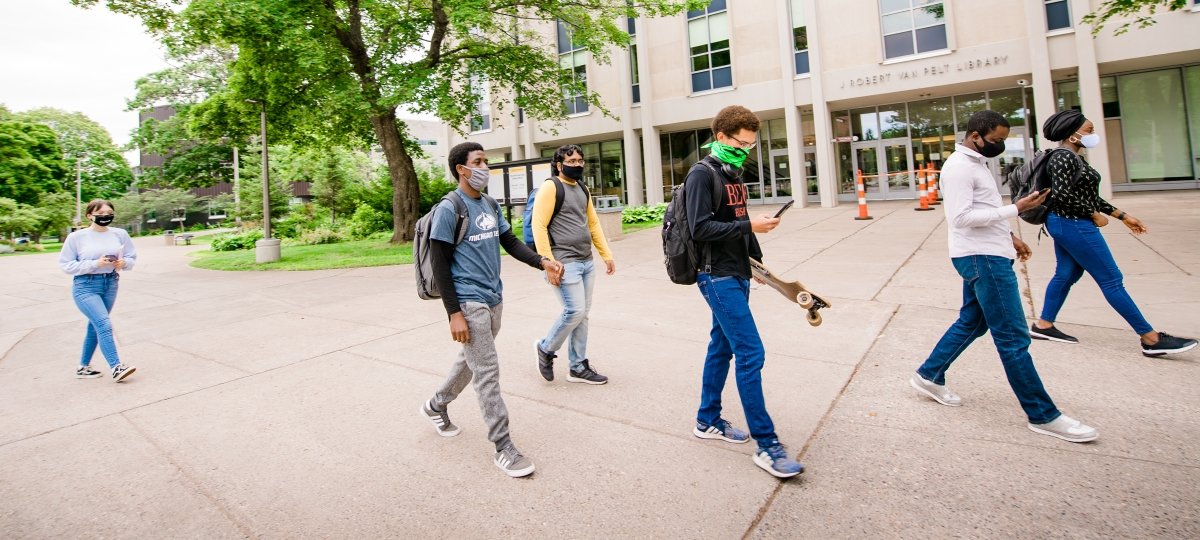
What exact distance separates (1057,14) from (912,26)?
3966mm

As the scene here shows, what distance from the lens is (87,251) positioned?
17.6 ft

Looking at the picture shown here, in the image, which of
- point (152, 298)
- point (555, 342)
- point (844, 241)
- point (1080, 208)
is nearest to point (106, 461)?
point (555, 342)

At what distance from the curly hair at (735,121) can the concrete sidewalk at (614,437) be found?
1.73 m

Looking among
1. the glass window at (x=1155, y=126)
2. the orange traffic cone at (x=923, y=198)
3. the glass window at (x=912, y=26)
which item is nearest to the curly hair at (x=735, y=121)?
the orange traffic cone at (x=923, y=198)

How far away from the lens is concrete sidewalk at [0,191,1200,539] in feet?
8.80

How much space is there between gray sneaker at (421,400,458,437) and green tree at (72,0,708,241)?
11330 millimetres

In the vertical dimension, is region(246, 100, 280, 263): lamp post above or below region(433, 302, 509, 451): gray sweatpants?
above

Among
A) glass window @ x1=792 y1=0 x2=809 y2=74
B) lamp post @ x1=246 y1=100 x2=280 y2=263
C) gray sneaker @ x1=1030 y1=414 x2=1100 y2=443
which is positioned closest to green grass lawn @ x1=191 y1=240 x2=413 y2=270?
lamp post @ x1=246 y1=100 x2=280 y2=263

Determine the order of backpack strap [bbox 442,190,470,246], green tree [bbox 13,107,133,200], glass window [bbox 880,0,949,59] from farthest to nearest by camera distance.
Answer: green tree [bbox 13,107,133,200]
glass window [bbox 880,0,949,59]
backpack strap [bbox 442,190,470,246]

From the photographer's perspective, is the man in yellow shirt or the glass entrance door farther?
the glass entrance door

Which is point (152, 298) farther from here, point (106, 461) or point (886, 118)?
point (886, 118)

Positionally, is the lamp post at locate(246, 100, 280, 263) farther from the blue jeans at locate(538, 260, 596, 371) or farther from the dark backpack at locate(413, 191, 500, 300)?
the dark backpack at locate(413, 191, 500, 300)

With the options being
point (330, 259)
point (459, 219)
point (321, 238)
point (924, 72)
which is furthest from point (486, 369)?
point (924, 72)

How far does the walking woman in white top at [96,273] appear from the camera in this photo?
17.3 ft
